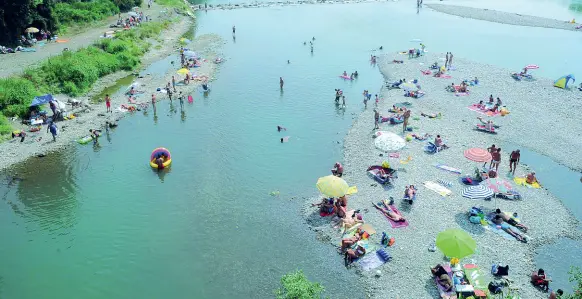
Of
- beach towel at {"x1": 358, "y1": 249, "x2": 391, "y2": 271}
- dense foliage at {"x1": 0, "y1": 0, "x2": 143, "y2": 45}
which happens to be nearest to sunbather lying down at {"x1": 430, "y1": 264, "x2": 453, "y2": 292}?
beach towel at {"x1": 358, "y1": 249, "x2": 391, "y2": 271}

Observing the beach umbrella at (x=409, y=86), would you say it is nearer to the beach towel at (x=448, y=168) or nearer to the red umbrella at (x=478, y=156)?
the beach towel at (x=448, y=168)

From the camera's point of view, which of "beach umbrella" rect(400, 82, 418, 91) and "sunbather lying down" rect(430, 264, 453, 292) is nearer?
"sunbather lying down" rect(430, 264, 453, 292)

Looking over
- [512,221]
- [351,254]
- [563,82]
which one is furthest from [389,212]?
[563,82]

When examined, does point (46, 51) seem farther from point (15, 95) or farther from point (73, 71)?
point (15, 95)

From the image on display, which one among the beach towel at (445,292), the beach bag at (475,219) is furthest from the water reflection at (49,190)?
the beach bag at (475,219)

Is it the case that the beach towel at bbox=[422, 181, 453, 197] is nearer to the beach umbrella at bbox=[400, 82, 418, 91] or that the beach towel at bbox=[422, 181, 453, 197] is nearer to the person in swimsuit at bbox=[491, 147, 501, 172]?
the person in swimsuit at bbox=[491, 147, 501, 172]
